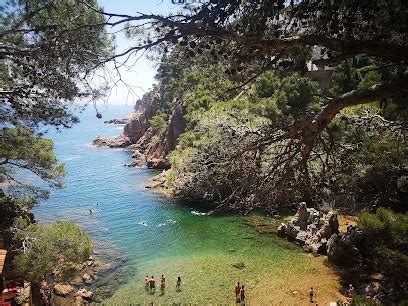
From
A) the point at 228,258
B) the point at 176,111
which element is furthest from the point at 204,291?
the point at 176,111

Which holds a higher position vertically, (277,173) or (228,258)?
(277,173)

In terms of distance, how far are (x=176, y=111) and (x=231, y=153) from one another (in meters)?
40.7

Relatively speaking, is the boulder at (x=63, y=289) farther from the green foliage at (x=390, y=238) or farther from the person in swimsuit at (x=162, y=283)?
the green foliage at (x=390, y=238)

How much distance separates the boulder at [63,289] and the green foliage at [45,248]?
4461mm

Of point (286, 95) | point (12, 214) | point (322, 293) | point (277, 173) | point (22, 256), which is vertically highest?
point (286, 95)

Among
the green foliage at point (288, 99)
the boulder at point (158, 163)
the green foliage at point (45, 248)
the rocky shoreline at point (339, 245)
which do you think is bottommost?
the rocky shoreline at point (339, 245)

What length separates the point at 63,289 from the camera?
57.0ft

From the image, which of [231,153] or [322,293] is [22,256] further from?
[322,293]

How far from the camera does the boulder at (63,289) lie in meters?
17.1

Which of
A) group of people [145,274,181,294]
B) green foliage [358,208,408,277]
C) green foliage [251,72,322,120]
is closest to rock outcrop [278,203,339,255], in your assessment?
green foliage [358,208,408,277]

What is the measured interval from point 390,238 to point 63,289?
15.4 m

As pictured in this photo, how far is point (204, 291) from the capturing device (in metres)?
16.1

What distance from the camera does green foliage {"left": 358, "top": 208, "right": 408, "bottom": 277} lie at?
36.4 ft

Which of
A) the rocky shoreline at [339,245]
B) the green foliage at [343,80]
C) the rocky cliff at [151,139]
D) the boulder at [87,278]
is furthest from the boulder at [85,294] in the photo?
the green foliage at [343,80]
